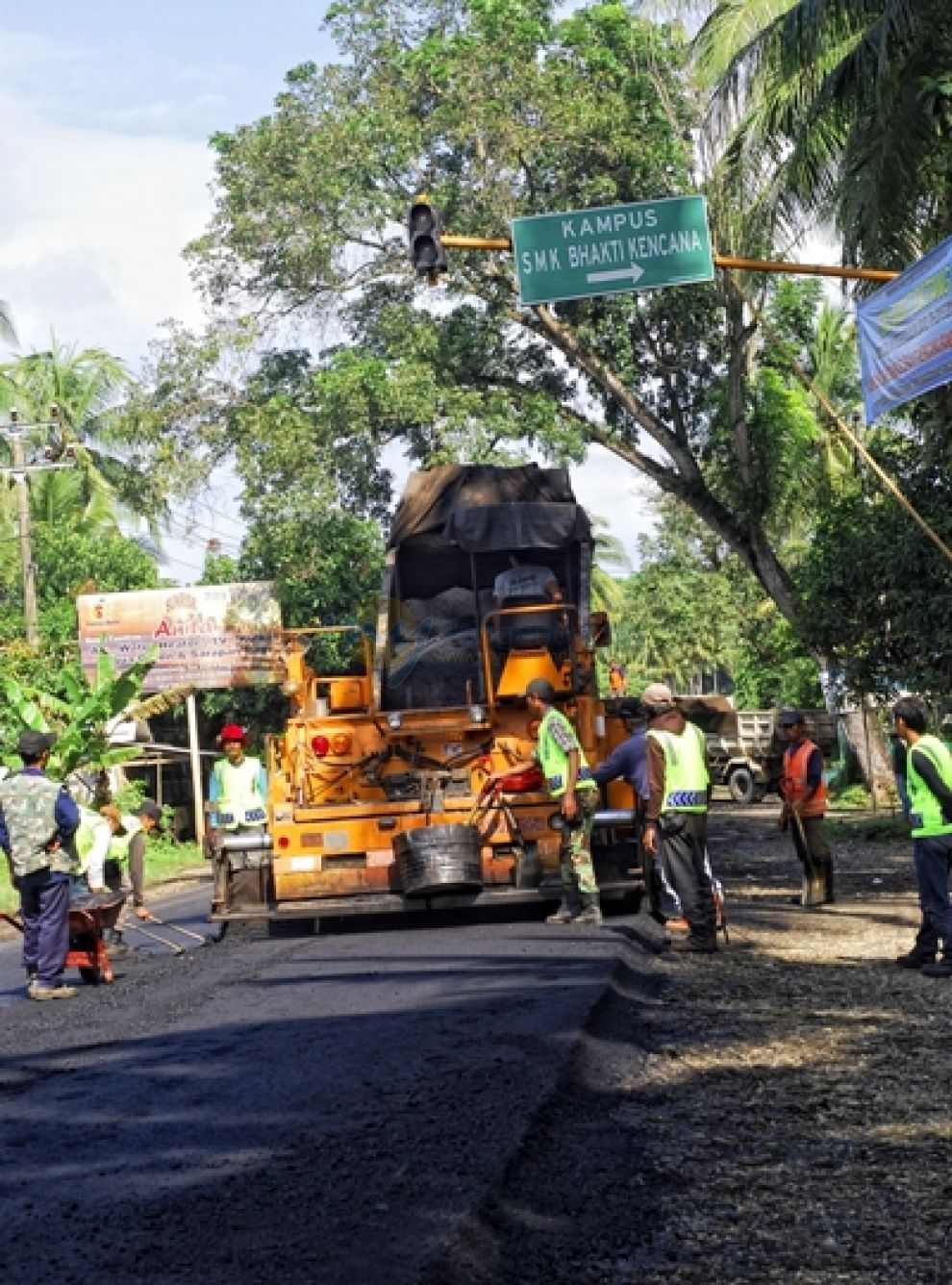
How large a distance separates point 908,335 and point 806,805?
3.76 metres

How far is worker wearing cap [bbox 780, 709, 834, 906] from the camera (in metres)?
15.9

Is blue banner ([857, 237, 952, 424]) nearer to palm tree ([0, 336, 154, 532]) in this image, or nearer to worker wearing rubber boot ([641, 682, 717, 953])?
worker wearing rubber boot ([641, 682, 717, 953])

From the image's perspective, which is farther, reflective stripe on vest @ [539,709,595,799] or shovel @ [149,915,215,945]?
shovel @ [149,915,215,945]

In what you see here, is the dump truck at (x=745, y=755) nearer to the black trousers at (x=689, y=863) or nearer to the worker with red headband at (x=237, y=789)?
the worker with red headband at (x=237, y=789)

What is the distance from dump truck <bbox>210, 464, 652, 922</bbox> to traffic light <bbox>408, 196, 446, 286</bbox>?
2077mm

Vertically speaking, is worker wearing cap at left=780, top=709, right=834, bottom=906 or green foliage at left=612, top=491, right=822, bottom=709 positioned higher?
green foliage at left=612, top=491, right=822, bottom=709

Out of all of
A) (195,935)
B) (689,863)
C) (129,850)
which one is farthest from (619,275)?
(195,935)

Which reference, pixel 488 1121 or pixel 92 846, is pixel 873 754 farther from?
pixel 488 1121

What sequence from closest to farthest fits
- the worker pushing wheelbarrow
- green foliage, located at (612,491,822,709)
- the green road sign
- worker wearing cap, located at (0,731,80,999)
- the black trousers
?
worker wearing cap, located at (0,731,80,999)
the worker pushing wheelbarrow
the black trousers
the green road sign
green foliage, located at (612,491,822,709)

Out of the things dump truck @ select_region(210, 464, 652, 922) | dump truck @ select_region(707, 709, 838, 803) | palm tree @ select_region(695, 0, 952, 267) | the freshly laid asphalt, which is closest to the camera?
the freshly laid asphalt

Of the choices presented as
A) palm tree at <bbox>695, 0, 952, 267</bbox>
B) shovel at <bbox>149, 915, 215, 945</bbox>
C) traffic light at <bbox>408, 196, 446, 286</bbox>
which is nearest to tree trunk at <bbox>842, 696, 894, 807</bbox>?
palm tree at <bbox>695, 0, 952, 267</bbox>

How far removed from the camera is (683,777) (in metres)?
13.1

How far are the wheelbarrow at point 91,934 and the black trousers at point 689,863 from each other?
3.57 meters

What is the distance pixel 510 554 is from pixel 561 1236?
427 inches
